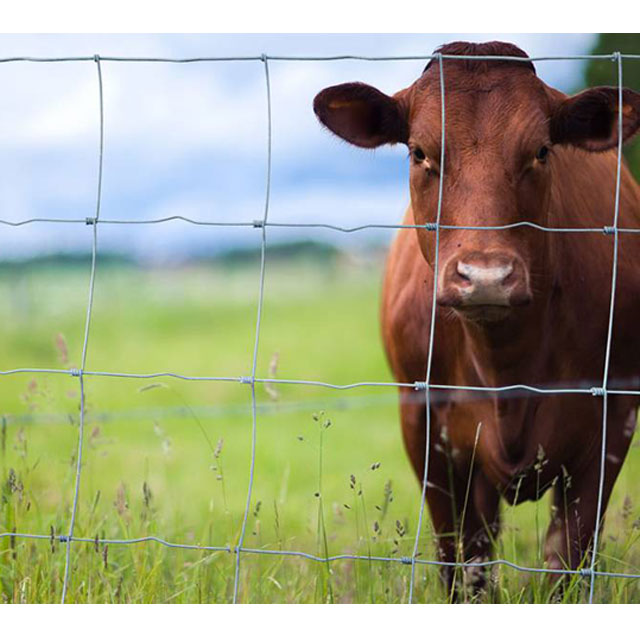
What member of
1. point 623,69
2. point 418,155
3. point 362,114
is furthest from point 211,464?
point 418,155

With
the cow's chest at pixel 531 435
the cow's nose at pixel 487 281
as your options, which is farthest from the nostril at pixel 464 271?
the cow's chest at pixel 531 435

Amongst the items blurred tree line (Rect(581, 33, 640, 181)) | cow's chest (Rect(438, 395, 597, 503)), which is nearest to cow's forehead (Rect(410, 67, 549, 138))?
cow's chest (Rect(438, 395, 597, 503))

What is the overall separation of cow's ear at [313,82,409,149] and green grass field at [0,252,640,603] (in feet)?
2.65

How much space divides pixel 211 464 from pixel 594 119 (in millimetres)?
4787

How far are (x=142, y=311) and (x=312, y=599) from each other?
82.0 feet

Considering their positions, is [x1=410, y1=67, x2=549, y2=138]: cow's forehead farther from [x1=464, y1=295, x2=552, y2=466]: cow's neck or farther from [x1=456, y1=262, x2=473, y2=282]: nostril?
[x1=464, y1=295, x2=552, y2=466]: cow's neck

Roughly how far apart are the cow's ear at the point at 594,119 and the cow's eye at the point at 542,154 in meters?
0.09

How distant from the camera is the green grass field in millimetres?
3303

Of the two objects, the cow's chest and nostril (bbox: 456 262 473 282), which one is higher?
nostril (bbox: 456 262 473 282)

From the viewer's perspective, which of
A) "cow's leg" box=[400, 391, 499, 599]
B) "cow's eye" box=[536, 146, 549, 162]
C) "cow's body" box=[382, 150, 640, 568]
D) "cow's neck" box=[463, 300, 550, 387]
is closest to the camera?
"cow's eye" box=[536, 146, 549, 162]

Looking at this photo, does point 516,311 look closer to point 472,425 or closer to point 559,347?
point 559,347

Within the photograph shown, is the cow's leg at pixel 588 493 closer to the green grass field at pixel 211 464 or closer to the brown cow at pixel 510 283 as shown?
the brown cow at pixel 510 283

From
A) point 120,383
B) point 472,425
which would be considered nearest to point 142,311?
point 120,383

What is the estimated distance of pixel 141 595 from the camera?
3.12 metres
